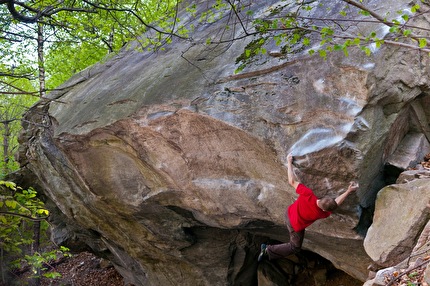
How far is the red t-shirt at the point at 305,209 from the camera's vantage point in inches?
201

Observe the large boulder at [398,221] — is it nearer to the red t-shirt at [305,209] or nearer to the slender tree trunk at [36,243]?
the red t-shirt at [305,209]

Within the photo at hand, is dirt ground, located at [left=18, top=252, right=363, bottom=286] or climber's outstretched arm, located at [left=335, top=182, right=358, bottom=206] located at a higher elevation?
climber's outstretched arm, located at [left=335, top=182, right=358, bottom=206]

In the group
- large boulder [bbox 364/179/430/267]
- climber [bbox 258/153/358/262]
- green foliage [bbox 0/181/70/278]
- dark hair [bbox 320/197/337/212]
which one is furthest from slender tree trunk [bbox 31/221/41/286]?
large boulder [bbox 364/179/430/267]

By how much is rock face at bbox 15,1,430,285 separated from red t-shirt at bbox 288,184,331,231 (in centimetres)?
26

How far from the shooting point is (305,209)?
5.17 meters

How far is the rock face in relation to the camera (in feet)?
16.7

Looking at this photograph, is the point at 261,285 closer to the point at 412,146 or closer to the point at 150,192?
the point at 150,192

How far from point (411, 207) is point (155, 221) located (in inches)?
193

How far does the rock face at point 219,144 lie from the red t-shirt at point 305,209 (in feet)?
0.85

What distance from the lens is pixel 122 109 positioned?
22.7 feet

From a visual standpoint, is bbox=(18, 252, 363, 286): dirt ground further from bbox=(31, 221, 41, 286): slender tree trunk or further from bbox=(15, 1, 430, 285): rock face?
bbox=(15, 1, 430, 285): rock face

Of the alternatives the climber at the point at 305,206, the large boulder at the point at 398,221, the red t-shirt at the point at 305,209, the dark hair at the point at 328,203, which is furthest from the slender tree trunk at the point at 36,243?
the large boulder at the point at 398,221

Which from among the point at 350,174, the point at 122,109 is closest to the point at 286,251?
the point at 350,174

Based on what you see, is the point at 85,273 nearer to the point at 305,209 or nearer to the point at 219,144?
the point at 219,144
